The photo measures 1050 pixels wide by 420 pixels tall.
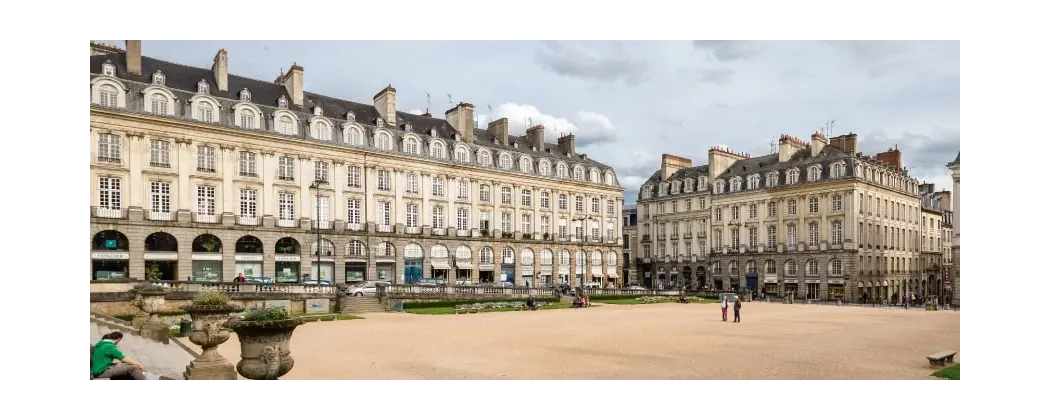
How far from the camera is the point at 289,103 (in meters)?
30.2

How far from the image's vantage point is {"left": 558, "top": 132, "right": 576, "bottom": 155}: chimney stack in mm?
42544

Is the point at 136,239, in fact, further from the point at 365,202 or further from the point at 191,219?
the point at 365,202

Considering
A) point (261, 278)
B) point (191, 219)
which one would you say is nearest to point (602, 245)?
point (261, 278)

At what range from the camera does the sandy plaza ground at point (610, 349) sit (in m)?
11.8

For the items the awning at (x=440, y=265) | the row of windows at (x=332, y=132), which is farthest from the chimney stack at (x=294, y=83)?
the awning at (x=440, y=265)

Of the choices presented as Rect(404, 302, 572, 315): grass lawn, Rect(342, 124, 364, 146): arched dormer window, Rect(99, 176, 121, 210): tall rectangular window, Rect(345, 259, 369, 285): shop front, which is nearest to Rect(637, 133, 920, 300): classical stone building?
Rect(404, 302, 572, 315): grass lawn

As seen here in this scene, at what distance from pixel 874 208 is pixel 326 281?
1237 inches

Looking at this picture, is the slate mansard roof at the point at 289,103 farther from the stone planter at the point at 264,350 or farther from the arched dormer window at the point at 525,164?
the stone planter at the point at 264,350

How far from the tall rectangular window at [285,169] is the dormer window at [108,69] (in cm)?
636

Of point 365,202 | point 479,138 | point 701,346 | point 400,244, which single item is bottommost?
point 701,346

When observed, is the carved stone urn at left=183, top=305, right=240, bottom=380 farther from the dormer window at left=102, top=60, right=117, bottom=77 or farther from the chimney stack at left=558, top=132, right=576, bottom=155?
the chimney stack at left=558, top=132, right=576, bottom=155

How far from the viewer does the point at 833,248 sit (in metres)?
41.1

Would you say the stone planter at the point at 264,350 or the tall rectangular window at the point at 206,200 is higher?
the tall rectangular window at the point at 206,200

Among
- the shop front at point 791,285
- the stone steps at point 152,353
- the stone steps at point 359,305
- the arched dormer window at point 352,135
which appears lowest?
the shop front at point 791,285
